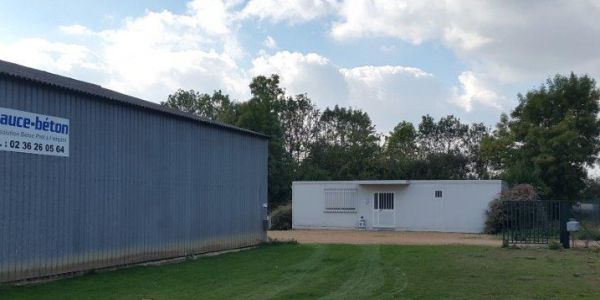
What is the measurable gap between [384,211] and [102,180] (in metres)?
21.9

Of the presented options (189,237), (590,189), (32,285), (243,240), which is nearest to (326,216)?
(243,240)

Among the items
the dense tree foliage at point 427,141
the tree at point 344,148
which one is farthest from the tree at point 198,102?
the tree at point 344,148

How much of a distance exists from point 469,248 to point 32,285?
14.0 metres

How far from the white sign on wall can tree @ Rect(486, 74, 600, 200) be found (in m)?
30.4

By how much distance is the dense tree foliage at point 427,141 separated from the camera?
135 ft

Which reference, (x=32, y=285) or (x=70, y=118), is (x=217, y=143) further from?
(x=32, y=285)

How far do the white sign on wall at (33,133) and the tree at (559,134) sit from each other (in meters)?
30.4

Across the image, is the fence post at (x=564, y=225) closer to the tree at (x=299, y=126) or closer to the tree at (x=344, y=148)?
the tree at (x=344, y=148)

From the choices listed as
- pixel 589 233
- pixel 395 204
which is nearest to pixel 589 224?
pixel 589 233

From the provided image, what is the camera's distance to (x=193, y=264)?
1658cm

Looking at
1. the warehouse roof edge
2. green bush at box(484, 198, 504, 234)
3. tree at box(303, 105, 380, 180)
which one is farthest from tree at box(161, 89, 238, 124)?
the warehouse roof edge

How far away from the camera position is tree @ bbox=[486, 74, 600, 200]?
133 feet

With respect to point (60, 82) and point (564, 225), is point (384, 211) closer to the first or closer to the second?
point (564, 225)

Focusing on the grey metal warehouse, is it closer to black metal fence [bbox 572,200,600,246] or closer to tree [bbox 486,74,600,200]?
black metal fence [bbox 572,200,600,246]
